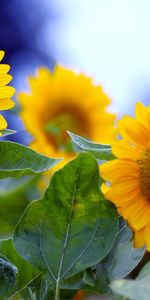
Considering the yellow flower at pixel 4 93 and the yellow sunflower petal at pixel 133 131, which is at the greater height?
the yellow flower at pixel 4 93

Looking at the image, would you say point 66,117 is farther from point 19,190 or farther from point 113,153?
point 113,153

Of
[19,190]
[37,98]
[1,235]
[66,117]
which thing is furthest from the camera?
[66,117]

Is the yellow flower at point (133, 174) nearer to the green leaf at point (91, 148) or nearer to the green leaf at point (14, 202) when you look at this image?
the green leaf at point (91, 148)

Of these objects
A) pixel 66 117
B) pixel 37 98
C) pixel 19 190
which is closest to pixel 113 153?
pixel 19 190

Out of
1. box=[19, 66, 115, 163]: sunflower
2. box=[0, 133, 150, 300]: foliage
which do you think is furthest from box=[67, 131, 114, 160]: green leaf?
box=[19, 66, 115, 163]: sunflower

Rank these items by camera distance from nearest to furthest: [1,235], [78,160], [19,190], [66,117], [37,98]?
[78,160] < [1,235] < [19,190] < [37,98] < [66,117]

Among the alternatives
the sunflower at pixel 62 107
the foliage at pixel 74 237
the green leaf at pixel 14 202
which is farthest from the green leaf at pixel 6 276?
the sunflower at pixel 62 107
